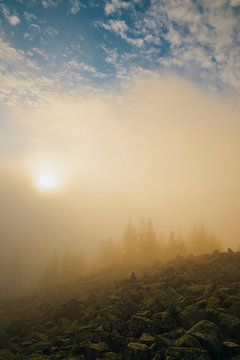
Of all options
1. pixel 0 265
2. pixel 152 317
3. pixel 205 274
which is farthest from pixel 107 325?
pixel 0 265

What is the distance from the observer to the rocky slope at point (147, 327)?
13.3m

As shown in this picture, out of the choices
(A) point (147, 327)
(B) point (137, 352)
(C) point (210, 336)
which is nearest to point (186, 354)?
(C) point (210, 336)

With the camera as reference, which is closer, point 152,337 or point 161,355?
point 161,355

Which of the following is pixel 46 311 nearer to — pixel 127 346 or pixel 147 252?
pixel 127 346

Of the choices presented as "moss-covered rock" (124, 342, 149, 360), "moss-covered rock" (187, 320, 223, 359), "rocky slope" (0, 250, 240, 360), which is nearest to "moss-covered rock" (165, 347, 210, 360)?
"rocky slope" (0, 250, 240, 360)

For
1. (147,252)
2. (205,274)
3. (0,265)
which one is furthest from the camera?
(0,265)

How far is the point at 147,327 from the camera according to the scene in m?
16.0

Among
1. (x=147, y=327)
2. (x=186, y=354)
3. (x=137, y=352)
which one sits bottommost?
(x=137, y=352)

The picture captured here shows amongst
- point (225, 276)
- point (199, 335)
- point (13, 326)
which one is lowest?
point (13, 326)

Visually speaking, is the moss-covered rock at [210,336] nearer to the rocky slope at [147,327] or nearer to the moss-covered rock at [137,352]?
the rocky slope at [147,327]

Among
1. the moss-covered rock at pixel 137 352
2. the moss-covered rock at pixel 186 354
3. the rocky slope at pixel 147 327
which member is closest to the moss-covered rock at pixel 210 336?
the rocky slope at pixel 147 327

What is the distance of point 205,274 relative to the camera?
26.3 m

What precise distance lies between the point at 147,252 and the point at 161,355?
63608 mm

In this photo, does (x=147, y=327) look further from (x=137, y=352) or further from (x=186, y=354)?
(x=186, y=354)
